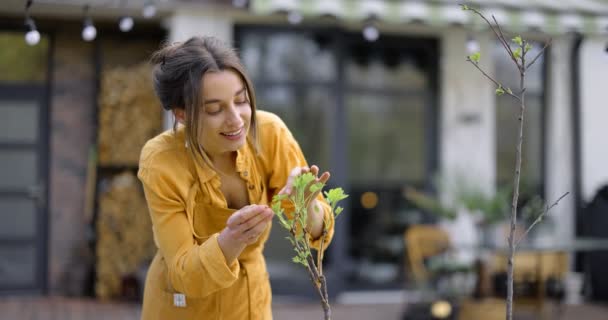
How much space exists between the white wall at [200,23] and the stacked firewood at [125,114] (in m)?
0.54

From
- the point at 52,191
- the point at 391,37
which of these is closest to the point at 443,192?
the point at 391,37

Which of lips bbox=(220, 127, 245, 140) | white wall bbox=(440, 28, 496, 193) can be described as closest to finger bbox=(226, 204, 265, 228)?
lips bbox=(220, 127, 245, 140)

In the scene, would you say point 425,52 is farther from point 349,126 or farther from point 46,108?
point 46,108

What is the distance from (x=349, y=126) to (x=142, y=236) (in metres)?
2.29

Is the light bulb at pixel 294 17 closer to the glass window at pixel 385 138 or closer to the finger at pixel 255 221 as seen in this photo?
the glass window at pixel 385 138

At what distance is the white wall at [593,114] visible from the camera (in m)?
7.45

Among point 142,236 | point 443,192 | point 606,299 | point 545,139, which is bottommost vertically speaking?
point 606,299

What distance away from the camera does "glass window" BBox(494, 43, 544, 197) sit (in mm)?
7414

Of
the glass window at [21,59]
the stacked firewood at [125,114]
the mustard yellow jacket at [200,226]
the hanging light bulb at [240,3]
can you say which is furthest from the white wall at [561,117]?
the mustard yellow jacket at [200,226]

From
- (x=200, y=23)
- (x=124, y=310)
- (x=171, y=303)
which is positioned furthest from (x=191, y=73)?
(x=124, y=310)

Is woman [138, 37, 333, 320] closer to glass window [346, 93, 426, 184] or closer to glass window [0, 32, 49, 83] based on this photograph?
glass window [346, 93, 426, 184]

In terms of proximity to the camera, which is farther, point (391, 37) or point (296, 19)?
point (391, 37)

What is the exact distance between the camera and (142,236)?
698 cm

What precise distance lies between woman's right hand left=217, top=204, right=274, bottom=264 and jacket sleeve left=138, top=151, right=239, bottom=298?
0.08ft
